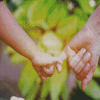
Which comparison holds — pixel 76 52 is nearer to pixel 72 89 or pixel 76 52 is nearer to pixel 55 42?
pixel 55 42

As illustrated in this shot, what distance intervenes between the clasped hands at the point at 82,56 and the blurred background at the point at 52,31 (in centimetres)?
11

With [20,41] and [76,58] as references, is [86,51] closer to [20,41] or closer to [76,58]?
[76,58]

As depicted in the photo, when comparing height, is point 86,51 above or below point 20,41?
below

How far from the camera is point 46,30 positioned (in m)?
0.79

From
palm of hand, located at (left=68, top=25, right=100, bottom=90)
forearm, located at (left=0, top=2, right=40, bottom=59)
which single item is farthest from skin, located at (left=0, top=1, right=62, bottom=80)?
palm of hand, located at (left=68, top=25, right=100, bottom=90)

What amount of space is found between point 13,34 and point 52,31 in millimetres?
271

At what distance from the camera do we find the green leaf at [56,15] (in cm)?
77

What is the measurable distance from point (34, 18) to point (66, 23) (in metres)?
0.17

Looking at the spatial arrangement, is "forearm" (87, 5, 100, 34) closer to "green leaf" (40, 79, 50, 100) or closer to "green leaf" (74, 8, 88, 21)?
"green leaf" (74, 8, 88, 21)

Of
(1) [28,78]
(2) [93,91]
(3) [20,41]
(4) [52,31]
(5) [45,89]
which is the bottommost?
(2) [93,91]

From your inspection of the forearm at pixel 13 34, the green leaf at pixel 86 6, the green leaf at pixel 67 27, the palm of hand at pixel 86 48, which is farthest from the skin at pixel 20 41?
the green leaf at pixel 86 6

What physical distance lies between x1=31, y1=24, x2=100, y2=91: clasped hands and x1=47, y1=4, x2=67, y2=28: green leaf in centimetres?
18

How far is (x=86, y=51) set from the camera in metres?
0.63

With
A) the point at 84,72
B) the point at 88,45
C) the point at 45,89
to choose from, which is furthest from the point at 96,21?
the point at 45,89
